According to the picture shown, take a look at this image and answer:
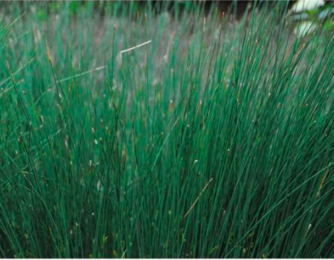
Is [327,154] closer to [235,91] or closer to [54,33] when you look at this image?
[235,91]

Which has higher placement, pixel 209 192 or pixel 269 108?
pixel 269 108

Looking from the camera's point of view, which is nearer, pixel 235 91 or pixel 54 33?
pixel 235 91

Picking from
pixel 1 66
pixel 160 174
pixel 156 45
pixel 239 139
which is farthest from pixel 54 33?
pixel 239 139

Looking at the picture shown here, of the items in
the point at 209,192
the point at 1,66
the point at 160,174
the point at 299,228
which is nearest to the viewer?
the point at 299,228

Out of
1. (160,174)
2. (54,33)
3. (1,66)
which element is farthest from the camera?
(54,33)

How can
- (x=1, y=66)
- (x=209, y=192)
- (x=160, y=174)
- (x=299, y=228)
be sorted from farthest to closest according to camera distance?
(x=1, y=66) < (x=160, y=174) < (x=209, y=192) < (x=299, y=228)

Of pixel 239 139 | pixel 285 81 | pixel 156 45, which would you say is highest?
pixel 285 81

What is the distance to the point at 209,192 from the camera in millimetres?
1694

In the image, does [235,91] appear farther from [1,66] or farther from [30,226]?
[1,66]

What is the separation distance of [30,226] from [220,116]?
564mm

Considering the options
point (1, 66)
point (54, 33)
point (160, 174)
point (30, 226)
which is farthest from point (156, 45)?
point (30, 226)

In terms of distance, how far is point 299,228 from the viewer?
159 cm

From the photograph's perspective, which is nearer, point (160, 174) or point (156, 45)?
point (160, 174)

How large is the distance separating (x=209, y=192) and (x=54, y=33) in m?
2.03
